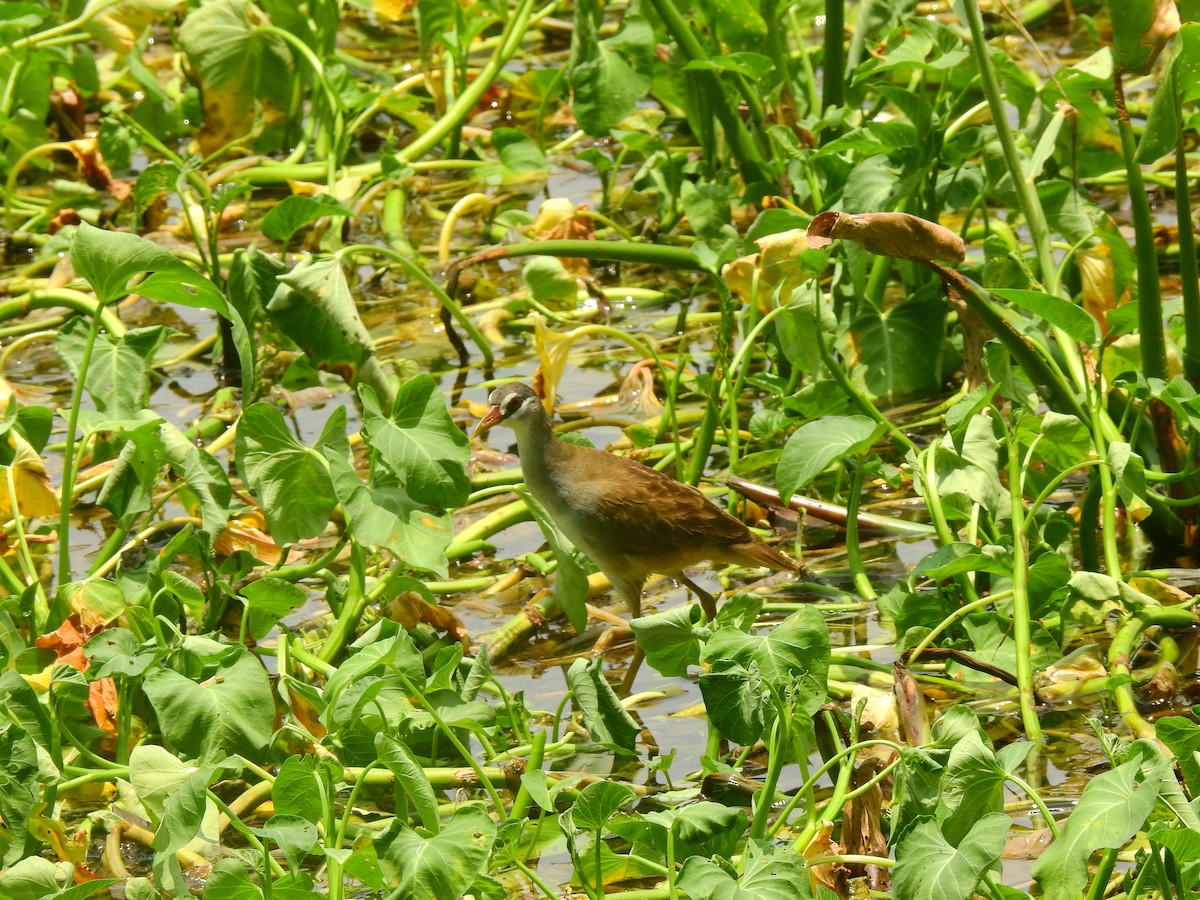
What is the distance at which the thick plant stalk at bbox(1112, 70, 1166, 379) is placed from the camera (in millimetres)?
3174

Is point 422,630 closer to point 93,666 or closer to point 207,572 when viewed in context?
point 207,572

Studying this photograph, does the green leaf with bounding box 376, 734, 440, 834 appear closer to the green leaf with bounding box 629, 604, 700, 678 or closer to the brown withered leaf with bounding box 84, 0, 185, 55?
the green leaf with bounding box 629, 604, 700, 678

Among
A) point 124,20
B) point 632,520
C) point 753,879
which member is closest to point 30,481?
point 632,520

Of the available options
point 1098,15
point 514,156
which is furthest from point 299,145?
point 1098,15

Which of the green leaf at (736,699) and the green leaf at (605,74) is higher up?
the green leaf at (605,74)

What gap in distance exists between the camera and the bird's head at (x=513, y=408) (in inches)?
147

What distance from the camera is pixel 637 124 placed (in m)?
5.88

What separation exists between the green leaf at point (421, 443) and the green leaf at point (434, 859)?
2.97 ft

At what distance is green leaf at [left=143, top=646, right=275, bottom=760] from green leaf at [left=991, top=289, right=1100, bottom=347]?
4.79 ft

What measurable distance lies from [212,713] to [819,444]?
126cm

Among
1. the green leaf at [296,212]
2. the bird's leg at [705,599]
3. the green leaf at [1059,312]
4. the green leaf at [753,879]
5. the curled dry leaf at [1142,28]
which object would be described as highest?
the curled dry leaf at [1142,28]

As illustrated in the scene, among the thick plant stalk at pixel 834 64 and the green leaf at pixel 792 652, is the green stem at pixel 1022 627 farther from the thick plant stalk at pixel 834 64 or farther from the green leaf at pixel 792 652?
the thick plant stalk at pixel 834 64

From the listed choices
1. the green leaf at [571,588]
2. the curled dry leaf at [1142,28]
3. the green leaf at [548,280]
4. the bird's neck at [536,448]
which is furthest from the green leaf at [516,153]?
the curled dry leaf at [1142,28]

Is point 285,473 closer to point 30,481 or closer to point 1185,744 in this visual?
point 30,481
